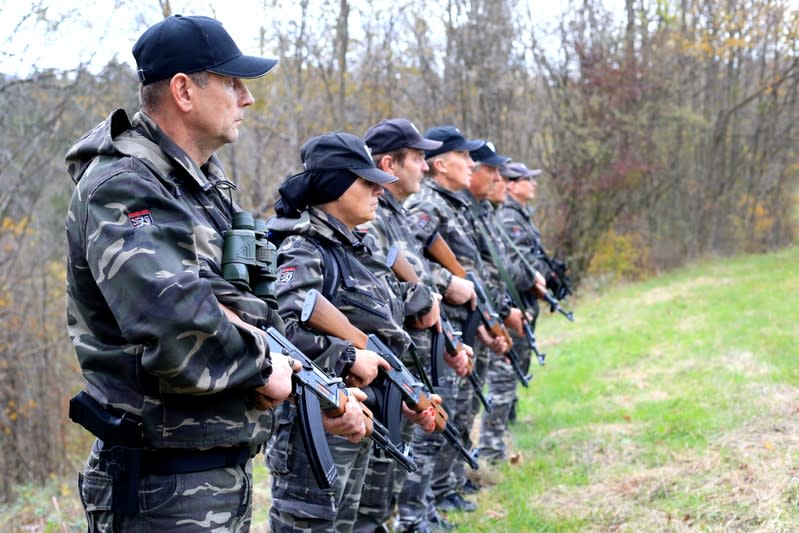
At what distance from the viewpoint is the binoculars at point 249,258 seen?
232 cm

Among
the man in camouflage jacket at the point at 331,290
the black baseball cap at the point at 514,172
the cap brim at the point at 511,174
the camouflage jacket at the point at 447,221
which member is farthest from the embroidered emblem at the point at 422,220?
the cap brim at the point at 511,174

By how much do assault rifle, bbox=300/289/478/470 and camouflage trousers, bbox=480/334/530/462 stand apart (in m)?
2.29

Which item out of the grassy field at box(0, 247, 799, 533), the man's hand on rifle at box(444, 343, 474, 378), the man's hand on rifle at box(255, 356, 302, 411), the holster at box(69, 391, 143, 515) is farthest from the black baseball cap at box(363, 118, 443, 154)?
the holster at box(69, 391, 143, 515)

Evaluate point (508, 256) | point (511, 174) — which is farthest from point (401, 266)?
point (511, 174)

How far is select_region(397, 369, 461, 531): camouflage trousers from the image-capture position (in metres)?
4.78

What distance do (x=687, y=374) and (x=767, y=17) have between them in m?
14.0

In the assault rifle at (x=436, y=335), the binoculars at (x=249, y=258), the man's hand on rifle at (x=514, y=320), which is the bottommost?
the man's hand on rifle at (x=514, y=320)

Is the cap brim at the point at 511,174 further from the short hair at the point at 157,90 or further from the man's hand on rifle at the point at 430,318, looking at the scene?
the short hair at the point at 157,90

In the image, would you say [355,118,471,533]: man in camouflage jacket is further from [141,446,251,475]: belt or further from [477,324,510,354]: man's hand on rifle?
[141,446,251,475]: belt

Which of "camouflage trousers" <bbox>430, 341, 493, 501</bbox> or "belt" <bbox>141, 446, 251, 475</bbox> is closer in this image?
"belt" <bbox>141, 446, 251, 475</bbox>

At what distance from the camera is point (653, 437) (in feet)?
20.9

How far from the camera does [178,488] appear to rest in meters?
2.21

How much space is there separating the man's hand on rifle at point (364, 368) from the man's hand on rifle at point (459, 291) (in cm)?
163

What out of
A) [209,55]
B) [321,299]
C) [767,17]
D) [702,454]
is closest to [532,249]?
[702,454]
